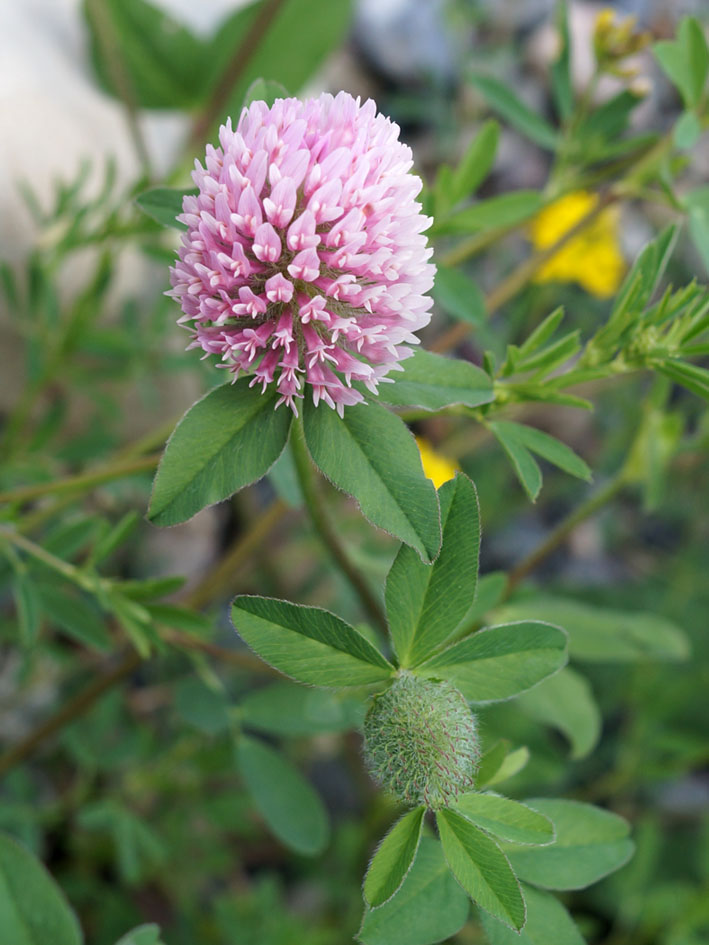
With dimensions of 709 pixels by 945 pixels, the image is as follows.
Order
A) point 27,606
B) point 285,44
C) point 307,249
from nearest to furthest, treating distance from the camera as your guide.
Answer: point 307,249 < point 27,606 < point 285,44

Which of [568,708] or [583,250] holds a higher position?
[583,250]

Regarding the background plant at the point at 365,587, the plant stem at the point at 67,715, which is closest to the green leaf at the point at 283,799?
the background plant at the point at 365,587

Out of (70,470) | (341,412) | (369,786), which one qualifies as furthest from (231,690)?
(341,412)

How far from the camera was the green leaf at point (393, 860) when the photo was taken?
816 millimetres

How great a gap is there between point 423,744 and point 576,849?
33 centimetres

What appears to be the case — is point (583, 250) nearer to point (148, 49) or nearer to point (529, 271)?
point (529, 271)

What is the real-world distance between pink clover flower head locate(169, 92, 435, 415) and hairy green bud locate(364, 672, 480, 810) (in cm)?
29

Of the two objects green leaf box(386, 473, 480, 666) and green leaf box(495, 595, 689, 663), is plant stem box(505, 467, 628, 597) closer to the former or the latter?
green leaf box(495, 595, 689, 663)

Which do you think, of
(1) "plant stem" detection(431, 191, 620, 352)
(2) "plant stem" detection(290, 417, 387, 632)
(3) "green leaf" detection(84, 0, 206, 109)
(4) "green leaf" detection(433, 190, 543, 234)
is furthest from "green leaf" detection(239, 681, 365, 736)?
(3) "green leaf" detection(84, 0, 206, 109)

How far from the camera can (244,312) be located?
815 millimetres

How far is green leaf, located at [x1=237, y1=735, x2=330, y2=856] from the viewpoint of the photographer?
1426 mm

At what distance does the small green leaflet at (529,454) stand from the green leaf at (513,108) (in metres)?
0.78

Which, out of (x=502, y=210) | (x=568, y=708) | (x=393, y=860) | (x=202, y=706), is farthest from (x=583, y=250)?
(x=393, y=860)

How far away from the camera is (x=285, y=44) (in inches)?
84.6
